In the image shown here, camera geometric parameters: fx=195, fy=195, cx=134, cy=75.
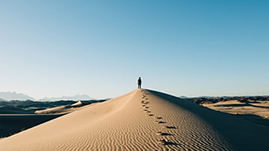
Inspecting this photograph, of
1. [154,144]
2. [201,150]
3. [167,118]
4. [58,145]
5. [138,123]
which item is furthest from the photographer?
[167,118]

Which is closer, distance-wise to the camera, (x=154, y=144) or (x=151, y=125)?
(x=154, y=144)

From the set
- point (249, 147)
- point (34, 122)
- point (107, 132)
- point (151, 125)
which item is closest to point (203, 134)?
point (249, 147)

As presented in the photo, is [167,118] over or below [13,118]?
over

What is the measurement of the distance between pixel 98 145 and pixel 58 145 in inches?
67.1

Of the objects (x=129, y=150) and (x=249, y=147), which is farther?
(x=249, y=147)

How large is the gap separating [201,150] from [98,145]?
3345mm

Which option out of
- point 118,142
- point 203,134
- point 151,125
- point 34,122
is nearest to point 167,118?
point 151,125

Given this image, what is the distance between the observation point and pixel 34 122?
24891 millimetres

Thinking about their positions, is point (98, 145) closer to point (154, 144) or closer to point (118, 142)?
point (118, 142)

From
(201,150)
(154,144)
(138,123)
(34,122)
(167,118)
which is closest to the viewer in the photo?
(201,150)

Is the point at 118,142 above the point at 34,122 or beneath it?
above

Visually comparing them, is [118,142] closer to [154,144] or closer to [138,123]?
[154,144]

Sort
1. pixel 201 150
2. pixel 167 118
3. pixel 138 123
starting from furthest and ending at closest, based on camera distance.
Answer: pixel 167 118
pixel 138 123
pixel 201 150

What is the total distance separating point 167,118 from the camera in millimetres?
10133
